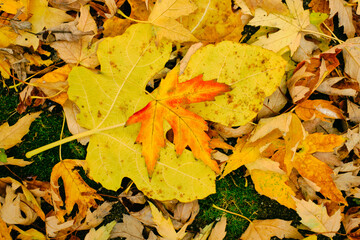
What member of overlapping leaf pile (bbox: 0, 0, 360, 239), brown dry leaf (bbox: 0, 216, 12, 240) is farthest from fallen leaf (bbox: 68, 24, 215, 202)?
brown dry leaf (bbox: 0, 216, 12, 240)

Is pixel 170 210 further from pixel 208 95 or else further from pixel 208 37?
pixel 208 37

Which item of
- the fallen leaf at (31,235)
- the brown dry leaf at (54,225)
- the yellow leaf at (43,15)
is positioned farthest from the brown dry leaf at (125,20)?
the fallen leaf at (31,235)

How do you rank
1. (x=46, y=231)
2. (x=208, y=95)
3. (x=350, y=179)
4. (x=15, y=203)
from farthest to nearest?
(x=350, y=179), (x=46, y=231), (x=15, y=203), (x=208, y=95)

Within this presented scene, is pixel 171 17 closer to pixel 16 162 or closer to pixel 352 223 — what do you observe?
pixel 16 162

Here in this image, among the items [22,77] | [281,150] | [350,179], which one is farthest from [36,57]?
[350,179]

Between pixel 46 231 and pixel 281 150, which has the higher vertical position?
pixel 281 150

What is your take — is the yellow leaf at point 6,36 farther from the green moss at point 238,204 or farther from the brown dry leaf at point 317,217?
the brown dry leaf at point 317,217

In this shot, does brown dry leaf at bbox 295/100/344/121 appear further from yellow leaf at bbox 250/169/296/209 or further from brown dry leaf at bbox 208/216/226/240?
brown dry leaf at bbox 208/216/226/240

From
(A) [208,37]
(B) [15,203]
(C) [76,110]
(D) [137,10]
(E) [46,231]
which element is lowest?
(E) [46,231]
